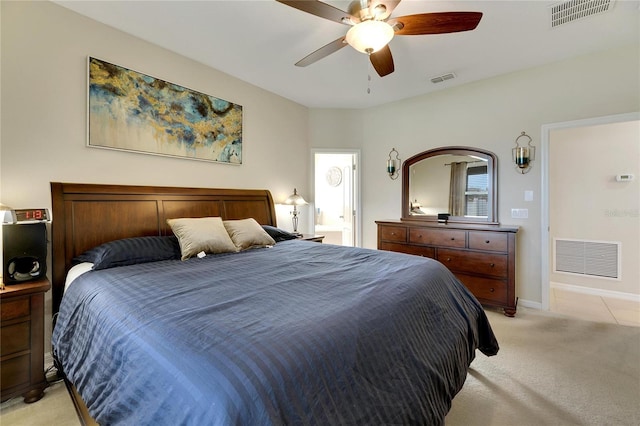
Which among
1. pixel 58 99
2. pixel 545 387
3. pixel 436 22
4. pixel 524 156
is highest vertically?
pixel 436 22

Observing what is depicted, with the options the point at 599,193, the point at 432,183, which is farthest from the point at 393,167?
the point at 599,193

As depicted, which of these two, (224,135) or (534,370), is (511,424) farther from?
(224,135)

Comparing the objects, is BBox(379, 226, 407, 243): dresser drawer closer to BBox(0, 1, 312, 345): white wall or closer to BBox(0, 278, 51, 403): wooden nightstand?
BBox(0, 1, 312, 345): white wall

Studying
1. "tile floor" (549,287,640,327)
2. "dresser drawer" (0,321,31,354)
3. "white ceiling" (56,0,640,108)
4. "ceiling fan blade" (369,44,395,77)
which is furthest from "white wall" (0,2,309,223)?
"tile floor" (549,287,640,327)

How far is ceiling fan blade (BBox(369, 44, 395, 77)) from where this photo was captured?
2316mm

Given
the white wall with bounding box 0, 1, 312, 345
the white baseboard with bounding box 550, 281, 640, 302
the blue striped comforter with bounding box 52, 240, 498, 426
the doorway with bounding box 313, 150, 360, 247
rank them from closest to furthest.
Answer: the blue striped comforter with bounding box 52, 240, 498, 426 → the white wall with bounding box 0, 1, 312, 345 → the white baseboard with bounding box 550, 281, 640, 302 → the doorway with bounding box 313, 150, 360, 247

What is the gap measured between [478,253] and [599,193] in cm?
214

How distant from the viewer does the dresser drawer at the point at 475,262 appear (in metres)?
3.20

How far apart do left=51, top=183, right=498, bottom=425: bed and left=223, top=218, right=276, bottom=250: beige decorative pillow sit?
0.33 m

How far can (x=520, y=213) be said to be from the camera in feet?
11.4

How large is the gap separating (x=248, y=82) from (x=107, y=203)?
2211mm

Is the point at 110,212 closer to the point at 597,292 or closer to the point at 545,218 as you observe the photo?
the point at 545,218

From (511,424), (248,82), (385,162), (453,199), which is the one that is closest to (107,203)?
(248,82)

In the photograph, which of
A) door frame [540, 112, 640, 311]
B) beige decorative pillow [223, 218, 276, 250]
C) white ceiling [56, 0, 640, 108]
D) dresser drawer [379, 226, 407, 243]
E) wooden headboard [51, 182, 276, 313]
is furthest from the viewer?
dresser drawer [379, 226, 407, 243]
